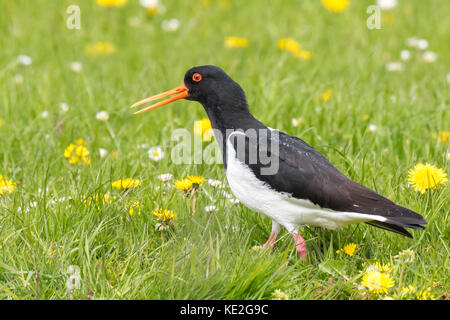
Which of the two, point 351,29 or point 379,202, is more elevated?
point 351,29

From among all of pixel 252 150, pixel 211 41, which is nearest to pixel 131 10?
pixel 211 41

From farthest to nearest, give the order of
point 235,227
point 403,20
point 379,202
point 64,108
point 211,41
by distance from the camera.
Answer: point 403,20 → point 211,41 → point 64,108 → point 235,227 → point 379,202

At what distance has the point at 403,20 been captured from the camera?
813 cm

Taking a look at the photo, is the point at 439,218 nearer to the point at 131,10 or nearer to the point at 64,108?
the point at 64,108

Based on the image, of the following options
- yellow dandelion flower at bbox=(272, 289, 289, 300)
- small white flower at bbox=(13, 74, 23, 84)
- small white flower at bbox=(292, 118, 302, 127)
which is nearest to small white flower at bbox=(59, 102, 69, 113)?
small white flower at bbox=(13, 74, 23, 84)

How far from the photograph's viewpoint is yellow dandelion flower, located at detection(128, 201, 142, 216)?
3.79 meters

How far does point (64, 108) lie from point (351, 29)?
3.62 meters

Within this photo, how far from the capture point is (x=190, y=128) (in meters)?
5.34

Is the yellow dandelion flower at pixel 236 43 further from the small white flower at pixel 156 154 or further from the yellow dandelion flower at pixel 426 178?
the yellow dandelion flower at pixel 426 178

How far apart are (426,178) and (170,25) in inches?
182

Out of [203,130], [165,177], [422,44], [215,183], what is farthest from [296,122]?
[422,44]

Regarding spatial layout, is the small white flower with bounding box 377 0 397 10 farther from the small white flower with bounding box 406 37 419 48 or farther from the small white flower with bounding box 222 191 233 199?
the small white flower with bounding box 222 191 233 199

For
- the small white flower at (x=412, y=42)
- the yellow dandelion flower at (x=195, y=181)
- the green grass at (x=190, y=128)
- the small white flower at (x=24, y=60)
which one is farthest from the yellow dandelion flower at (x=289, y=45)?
the yellow dandelion flower at (x=195, y=181)

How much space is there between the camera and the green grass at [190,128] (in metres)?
3.25
